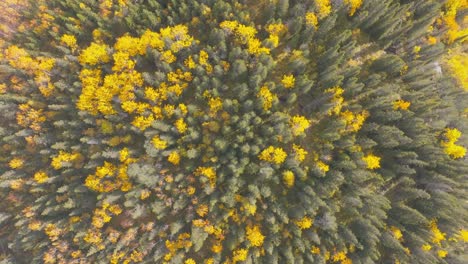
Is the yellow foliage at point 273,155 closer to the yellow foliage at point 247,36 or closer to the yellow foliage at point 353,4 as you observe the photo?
the yellow foliage at point 247,36

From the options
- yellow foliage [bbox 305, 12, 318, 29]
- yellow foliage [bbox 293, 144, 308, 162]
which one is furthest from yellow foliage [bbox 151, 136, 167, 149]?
yellow foliage [bbox 305, 12, 318, 29]

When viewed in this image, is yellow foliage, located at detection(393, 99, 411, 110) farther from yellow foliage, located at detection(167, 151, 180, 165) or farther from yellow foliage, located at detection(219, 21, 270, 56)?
yellow foliage, located at detection(167, 151, 180, 165)

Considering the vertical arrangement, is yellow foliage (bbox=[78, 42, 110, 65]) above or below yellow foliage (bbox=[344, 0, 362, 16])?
above

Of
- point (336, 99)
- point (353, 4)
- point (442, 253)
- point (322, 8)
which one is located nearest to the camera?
point (336, 99)

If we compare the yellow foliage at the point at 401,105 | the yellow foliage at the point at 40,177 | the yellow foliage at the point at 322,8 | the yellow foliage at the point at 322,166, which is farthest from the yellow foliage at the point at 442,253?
the yellow foliage at the point at 40,177

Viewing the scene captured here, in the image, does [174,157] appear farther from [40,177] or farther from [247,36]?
[40,177]

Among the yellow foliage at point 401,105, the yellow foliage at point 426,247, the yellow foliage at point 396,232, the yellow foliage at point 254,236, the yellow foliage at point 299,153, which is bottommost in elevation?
the yellow foliage at point 426,247

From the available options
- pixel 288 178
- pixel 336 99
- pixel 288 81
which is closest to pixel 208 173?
pixel 288 178

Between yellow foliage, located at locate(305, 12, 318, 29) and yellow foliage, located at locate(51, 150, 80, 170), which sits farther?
yellow foliage, located at locate(51, 150, 80, 170)
